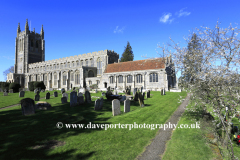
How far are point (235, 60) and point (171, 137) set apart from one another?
3.85 meters

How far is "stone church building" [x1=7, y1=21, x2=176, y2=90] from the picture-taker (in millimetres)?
29719

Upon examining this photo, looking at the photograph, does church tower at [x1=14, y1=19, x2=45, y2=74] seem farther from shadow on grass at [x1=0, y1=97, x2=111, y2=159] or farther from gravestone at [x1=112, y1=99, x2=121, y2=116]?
gravestone at [x1=112, y1=99, x2=121, y2=116]

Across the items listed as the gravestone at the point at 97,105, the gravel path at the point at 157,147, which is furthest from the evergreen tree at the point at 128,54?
the gravel path at the point at 157,147

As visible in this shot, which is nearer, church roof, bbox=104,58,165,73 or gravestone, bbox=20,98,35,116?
gravestone, bbox=20,98,35,116

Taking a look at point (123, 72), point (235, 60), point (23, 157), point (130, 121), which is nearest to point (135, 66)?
point (123, 72)

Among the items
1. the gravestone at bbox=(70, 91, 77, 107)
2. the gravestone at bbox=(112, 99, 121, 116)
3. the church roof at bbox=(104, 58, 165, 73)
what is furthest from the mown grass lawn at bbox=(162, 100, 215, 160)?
the church roof at bbox=(104, 58, 165, 73)

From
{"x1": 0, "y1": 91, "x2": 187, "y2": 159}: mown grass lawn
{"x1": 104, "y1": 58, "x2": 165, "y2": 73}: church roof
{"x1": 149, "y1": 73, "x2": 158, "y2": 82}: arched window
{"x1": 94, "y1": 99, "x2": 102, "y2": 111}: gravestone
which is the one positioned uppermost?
{"x1": 104, "y1": 58, "x2": 165, "y2": 73}: church roof

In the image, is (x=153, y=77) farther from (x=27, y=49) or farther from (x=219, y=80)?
(x=27, y=49)

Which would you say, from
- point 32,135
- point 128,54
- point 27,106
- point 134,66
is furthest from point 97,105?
point 128,54

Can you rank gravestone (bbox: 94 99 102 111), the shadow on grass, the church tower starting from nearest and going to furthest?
the shadow on grass → gravestone (bbox: 94 99 102 111) → the church tower

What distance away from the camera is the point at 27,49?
2235 inches

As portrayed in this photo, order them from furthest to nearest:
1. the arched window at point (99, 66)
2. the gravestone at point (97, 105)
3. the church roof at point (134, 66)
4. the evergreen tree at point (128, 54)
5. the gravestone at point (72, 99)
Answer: the evergreen tree at point (128, 54)
the arched window at point (99, 66)
the church roof at point (134, 66)
the gravestone at point (72, 99)
the gravestone at point (97, 105)

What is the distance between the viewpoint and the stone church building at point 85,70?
29719 mm

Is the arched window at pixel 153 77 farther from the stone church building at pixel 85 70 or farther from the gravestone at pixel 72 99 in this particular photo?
the gravestone at pixel 72 99
